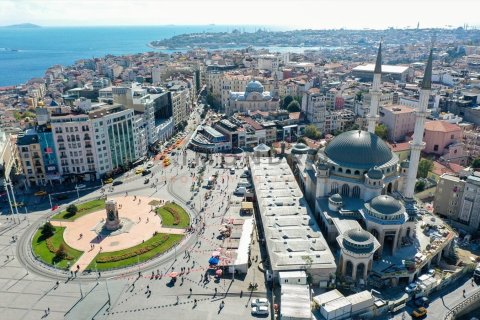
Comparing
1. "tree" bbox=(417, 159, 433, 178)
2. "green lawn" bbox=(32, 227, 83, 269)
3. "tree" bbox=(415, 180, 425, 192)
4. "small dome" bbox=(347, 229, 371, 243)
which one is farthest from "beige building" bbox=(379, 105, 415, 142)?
"green lawn" bbox=(32, 227, 83, 269)

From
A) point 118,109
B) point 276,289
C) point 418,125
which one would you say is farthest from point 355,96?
point 276,289

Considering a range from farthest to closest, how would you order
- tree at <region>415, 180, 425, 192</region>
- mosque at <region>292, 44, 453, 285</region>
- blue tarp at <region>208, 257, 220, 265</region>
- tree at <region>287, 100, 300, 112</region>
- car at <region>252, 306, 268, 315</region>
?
1. tree at <region>287, 100, 300, 112</region>
2. tree at <region>415, 180, 425, 192</region>
3. blue tarp at <region>208, 257, 220, 265</region>
4. mosque at <region>292, 44, 453, 285</region>
5. car at <region>252, 306, 268, 315</region>

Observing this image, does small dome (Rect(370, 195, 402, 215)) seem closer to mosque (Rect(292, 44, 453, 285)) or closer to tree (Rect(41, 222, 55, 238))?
mosque (Rect(292, 44, 453, 285))

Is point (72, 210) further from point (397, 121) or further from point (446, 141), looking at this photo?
point (446, 141)

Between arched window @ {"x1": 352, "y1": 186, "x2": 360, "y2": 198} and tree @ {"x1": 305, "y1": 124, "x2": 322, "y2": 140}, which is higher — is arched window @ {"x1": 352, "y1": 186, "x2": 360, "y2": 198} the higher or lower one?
the higher one

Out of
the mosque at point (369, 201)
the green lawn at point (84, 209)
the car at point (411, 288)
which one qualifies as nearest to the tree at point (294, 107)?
the mosque at point (369, 201)

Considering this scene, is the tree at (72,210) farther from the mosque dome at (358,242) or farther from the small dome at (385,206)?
the small dome at (385,206)

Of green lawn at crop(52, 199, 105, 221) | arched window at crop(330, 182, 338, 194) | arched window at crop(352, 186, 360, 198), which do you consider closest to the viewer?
arched window at crop(352, 186, 360, 198)

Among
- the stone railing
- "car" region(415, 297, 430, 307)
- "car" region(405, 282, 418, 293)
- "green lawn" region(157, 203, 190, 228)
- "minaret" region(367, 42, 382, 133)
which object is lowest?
the stone railing
